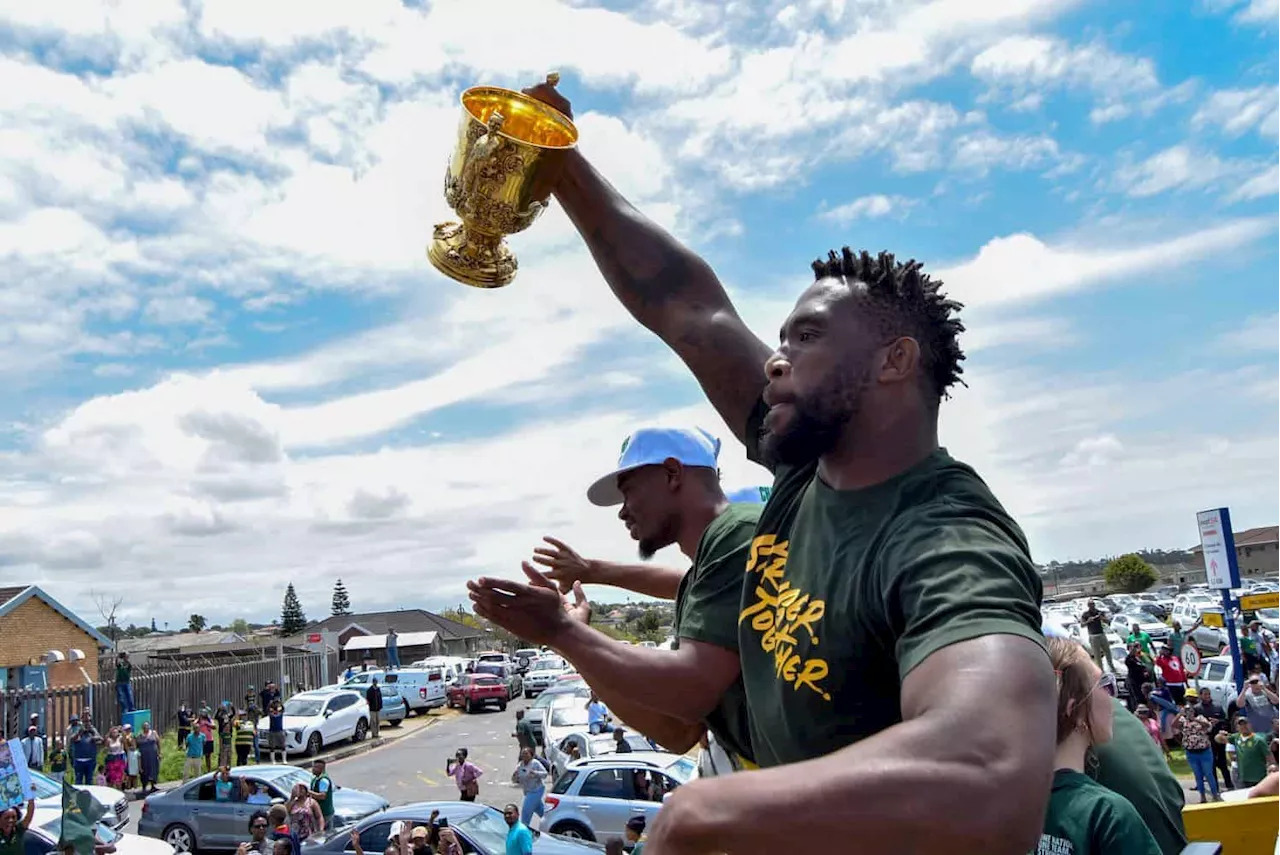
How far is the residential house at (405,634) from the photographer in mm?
61844

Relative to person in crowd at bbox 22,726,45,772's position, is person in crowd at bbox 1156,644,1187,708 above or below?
below

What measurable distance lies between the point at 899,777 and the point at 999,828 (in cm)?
10

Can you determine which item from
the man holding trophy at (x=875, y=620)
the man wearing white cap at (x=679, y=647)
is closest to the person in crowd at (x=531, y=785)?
the man wearing white cap at (x=679, y=647)

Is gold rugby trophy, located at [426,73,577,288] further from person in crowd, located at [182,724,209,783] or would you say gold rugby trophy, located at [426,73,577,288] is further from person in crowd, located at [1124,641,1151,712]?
person in crowd, located at [182,724,209,783]

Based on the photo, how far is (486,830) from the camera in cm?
1273

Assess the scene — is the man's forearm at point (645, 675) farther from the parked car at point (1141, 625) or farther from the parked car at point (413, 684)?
the parked car at point (413, 684)

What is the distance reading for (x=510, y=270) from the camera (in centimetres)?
297

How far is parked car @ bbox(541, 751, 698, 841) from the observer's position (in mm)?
15016

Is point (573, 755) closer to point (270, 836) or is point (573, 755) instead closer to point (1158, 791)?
point (270, 836)

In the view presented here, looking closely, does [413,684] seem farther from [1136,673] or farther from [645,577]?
[645,577]

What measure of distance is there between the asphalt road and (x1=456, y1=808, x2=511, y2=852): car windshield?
21.5 feet

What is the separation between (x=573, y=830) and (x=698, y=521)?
1359 centimetres

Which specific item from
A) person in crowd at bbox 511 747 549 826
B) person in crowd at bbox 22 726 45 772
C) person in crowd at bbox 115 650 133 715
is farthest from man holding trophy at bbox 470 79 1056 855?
person in crowd at bbox 115 650 133 715

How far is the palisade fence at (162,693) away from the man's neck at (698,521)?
78.2ft
